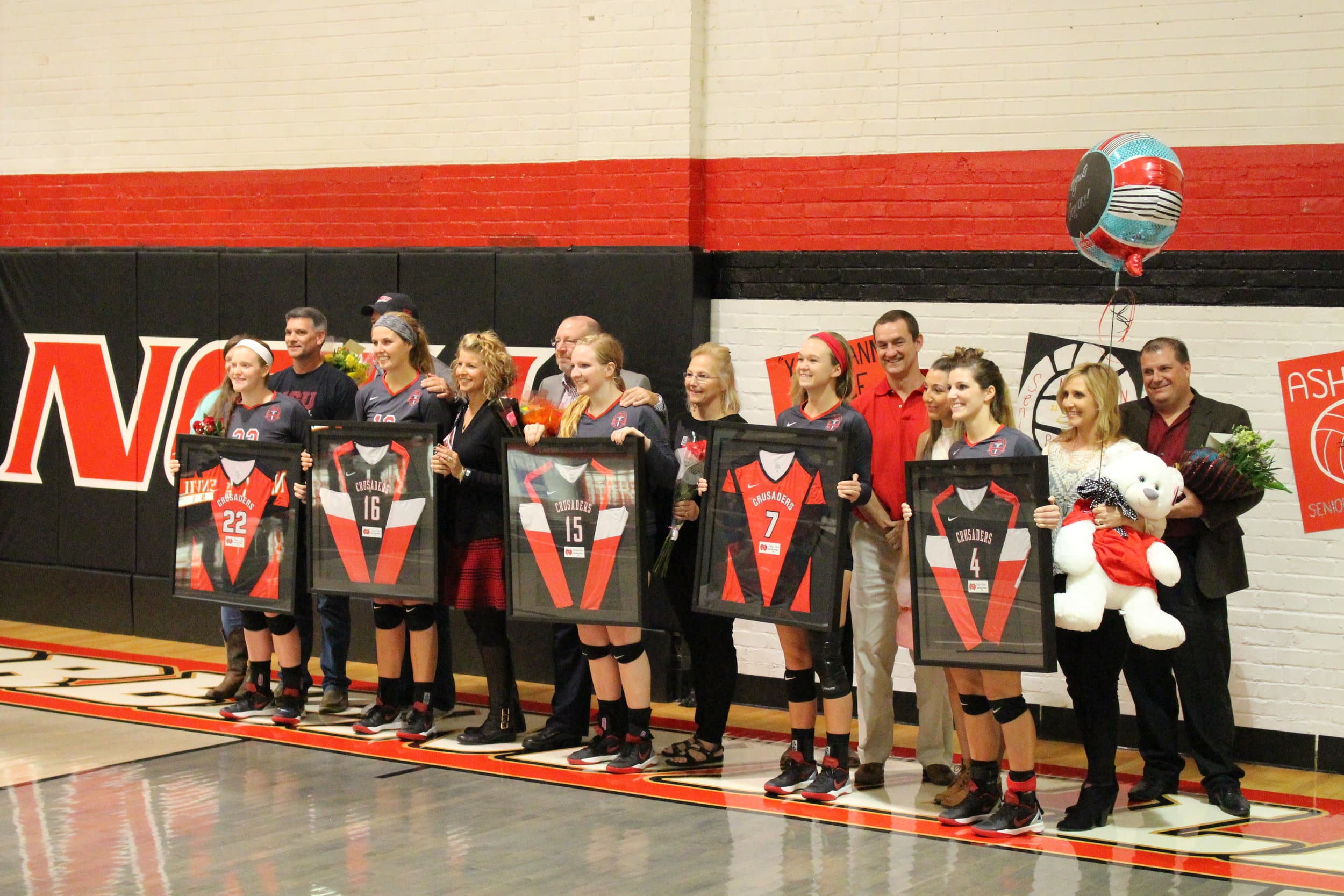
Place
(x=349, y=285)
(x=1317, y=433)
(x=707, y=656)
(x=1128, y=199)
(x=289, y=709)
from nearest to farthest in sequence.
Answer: (x=1128, y=199), (x=707, y=656), (x=1317, y=433), (x=289, y=709), (x=349, y=285)

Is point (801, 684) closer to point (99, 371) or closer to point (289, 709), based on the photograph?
point (289, 709)

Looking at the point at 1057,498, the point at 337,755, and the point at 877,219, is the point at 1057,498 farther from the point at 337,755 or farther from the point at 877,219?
the point at 337,755

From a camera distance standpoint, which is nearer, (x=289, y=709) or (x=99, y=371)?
(x=289, y=709)

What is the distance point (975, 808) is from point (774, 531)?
1.28 m

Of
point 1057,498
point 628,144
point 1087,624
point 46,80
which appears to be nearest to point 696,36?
point 628,144

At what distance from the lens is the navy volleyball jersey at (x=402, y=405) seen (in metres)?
6.77

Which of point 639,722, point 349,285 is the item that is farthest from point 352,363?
point 639,722

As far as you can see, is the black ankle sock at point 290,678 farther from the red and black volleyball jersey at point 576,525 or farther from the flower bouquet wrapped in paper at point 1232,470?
the flower bouquet wrapped in paper at point 1232,470

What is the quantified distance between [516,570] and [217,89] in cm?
451

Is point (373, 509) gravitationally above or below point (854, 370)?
below

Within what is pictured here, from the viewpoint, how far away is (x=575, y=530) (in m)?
6.28

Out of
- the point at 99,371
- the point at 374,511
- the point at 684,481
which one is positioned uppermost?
the point at 99,371

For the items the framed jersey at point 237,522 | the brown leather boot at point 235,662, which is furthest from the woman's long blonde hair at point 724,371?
the brown leather boot at point 235,662

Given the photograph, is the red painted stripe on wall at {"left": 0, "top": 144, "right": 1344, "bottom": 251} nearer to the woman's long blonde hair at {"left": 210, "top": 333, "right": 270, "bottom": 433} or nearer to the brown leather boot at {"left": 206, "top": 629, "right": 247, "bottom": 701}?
the woman's long blonde hair at {"left": 210, "top": 333, "right": 270, "bottom": 433}
